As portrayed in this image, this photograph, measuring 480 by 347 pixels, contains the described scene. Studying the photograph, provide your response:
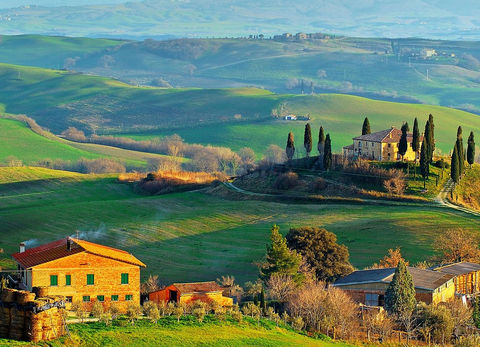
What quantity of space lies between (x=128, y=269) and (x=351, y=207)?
49.1 m

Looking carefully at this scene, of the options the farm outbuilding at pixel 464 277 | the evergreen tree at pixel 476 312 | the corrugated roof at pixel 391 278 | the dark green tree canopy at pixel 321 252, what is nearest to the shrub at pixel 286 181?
the dark green tree canopy at pixel 321 252

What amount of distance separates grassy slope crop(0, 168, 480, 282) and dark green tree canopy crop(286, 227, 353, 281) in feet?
14.2

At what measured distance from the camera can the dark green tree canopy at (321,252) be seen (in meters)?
79.0

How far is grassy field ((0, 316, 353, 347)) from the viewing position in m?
46.9

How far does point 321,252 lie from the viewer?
80.4 metres

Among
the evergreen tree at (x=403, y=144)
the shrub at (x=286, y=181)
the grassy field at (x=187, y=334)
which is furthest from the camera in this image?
the shrub at (x=286, y=181)

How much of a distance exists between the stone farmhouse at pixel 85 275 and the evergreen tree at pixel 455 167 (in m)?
52.3

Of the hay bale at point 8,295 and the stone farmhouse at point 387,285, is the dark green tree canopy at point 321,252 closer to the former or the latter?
the stone farmhouse at point 387,285

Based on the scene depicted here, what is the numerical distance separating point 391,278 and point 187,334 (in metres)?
21.4

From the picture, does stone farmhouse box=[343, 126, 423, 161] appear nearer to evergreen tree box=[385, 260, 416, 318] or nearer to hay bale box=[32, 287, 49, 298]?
evergreen tree box=[385, 260, 416, 318]

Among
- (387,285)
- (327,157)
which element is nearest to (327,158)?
(327,157)

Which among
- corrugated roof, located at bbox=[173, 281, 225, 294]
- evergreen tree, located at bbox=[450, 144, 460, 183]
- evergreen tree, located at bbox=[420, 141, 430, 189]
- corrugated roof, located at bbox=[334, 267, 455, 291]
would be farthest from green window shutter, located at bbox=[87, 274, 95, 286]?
evergreen tree, located at bbox=[420, 141, 430, 189]

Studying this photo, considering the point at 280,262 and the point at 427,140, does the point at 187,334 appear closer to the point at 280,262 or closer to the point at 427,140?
the point at 280,262

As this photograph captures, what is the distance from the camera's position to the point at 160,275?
8312 cm
